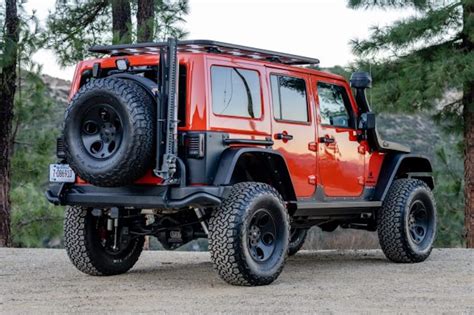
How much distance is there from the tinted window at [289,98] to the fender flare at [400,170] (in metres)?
1.59

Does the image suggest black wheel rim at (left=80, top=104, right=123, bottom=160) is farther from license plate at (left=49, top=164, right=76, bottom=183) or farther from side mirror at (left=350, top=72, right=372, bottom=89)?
side mirror at (left=350, top=72, right=372, bottom=89)

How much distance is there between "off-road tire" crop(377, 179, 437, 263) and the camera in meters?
9.80

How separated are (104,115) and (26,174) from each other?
11648mm

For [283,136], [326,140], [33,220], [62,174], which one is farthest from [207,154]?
[33,220]

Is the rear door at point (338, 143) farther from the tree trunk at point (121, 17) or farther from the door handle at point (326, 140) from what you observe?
the tree trunk at point (121, 17)

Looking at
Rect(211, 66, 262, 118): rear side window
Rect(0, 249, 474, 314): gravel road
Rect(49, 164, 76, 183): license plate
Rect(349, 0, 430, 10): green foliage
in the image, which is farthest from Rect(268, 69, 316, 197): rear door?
Rect(349, 0, 430, 10): green foliage

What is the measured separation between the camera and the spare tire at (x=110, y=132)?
7.32 metres

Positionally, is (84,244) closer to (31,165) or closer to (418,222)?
(418,222)

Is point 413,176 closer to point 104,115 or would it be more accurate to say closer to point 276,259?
point 276,259

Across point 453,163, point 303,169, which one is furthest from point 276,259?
point 453,163

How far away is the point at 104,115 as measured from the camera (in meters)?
7.60

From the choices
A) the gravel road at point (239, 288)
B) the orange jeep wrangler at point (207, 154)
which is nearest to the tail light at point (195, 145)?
the orange jeep wrangler at point (207, 154)

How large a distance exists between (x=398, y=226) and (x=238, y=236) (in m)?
2.86

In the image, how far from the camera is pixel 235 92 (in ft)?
26.1
